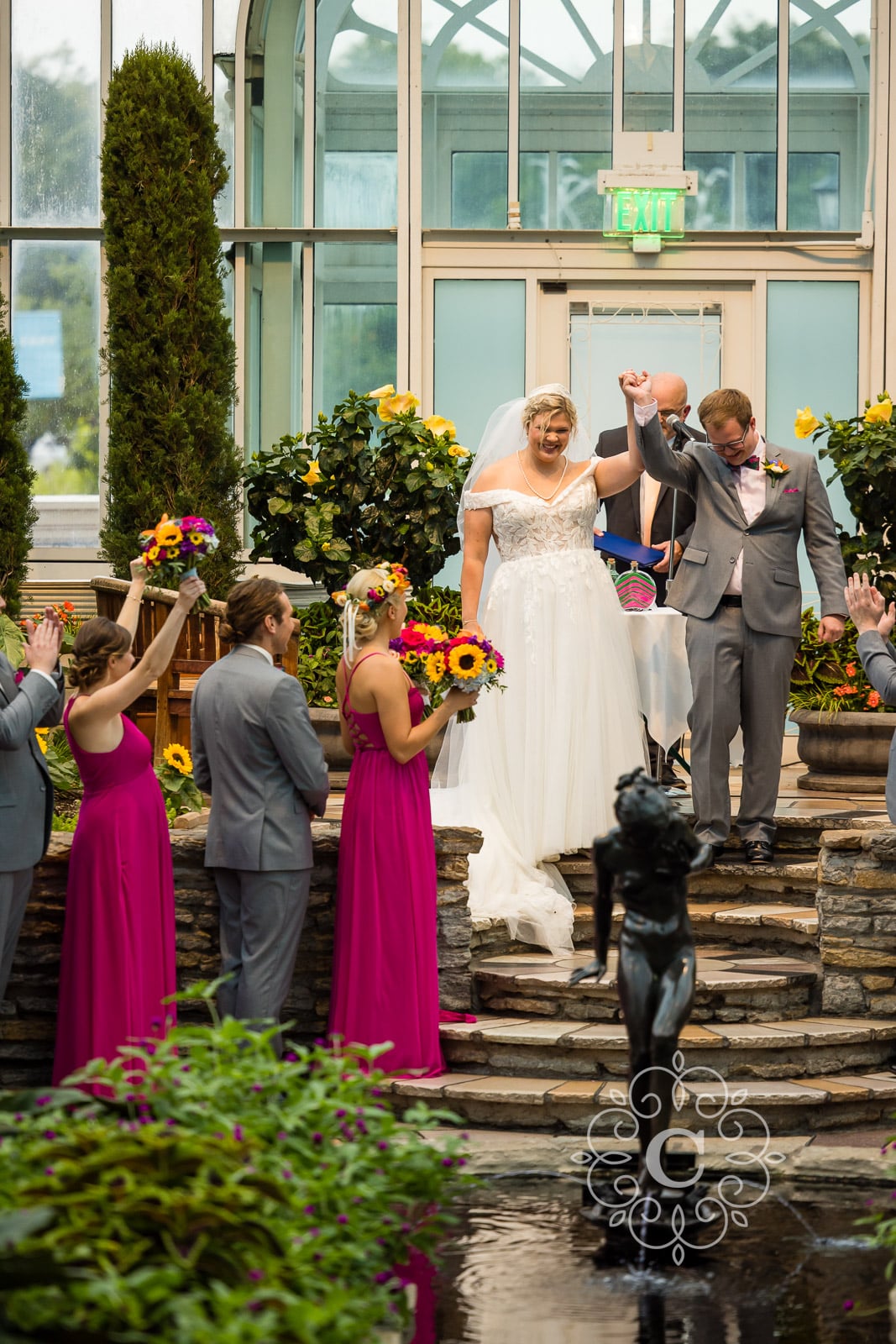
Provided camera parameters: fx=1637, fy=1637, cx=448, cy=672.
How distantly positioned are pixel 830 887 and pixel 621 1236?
1985 millimetres

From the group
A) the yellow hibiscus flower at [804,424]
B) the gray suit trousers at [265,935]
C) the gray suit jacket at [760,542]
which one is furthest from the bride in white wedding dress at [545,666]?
the yellow hibiscus flower at [804,424]

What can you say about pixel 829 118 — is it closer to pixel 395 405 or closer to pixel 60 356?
pixel 395 405

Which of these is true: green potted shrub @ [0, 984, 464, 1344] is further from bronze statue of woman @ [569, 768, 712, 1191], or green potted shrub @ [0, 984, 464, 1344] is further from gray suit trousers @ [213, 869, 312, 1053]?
gray suit trousers @ [213, 869, 312, 1053]

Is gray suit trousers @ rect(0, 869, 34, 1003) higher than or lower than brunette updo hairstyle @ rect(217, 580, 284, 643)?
lower

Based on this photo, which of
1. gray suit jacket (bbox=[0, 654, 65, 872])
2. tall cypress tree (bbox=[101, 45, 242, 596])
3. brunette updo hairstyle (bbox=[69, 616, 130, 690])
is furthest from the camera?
tall cypress tree (bbox=[101, 45, 242, 596])

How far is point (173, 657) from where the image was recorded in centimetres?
862

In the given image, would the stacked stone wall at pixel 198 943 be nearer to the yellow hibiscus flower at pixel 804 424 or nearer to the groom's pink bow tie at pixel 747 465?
the groom's pink bow tie at pixel 747 465

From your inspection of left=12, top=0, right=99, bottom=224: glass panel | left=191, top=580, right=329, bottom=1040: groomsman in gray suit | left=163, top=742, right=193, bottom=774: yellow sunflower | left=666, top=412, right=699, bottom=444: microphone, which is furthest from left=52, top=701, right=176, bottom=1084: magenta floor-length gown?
left=12, top=0, right=99, bottom=224: glass panel

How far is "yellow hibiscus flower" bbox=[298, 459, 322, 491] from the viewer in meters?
8.76

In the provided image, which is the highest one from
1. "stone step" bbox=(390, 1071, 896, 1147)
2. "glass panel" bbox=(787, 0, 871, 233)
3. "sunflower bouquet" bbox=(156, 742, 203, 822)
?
"glass panel" bbox=(787, 0, 871, 233)

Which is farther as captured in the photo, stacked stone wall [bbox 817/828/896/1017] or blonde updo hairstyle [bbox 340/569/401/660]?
stacked stone wall [bbox 817/828/896/1017]

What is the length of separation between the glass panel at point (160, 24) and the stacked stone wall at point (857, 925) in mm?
8250

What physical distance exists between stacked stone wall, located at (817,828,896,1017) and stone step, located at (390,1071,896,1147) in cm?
39

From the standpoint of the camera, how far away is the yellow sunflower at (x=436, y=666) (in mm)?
5316
